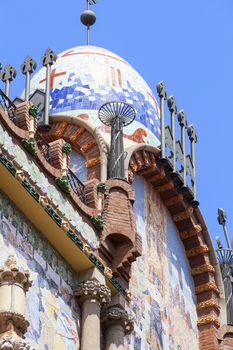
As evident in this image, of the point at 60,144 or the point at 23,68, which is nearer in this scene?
the point at 60,144

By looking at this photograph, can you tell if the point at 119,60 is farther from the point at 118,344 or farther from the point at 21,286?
the point at 21,286

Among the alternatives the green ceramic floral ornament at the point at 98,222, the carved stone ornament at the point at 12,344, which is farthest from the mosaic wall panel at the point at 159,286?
the carved stone ornament at the point at 12,344

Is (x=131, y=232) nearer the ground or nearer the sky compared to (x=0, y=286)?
nearer the sky

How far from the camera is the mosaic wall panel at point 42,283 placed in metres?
19.3

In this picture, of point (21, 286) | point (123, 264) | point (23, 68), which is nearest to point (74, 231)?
point (123, 264)

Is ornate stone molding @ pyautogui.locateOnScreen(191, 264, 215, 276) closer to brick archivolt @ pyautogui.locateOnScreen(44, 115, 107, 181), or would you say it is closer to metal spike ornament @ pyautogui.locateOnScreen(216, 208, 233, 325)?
metal spike ornament @ pyautogui.locateOnScreen(216, 208, 233, 325)

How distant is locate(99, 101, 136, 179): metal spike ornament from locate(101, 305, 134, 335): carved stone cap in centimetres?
258

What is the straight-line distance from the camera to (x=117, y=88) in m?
26.0

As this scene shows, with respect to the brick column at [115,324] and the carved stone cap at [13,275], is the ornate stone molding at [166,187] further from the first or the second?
the carved stone cap at [13,275]

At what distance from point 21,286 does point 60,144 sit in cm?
446

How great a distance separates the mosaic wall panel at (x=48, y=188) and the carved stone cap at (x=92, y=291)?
73 cm

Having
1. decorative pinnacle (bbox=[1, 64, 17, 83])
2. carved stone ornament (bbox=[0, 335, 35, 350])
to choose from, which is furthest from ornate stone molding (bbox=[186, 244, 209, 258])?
carved stone ornament (bbox=[0, 335, 35, 350])

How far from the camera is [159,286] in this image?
24234 millimetres

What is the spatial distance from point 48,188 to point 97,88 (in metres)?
5.39
